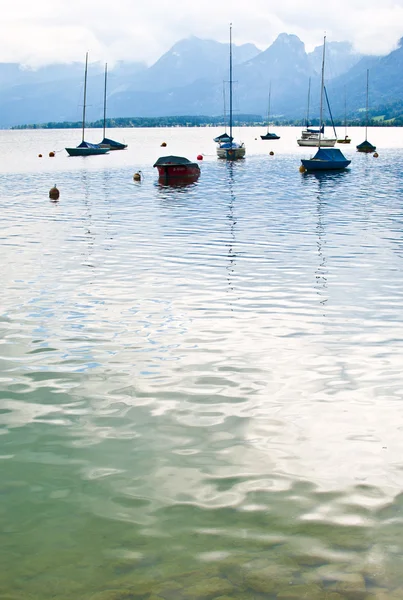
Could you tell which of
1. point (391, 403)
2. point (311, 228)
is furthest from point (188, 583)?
point (311, 228)

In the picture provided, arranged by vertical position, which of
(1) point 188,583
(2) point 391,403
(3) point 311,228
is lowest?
(1) point 188,583

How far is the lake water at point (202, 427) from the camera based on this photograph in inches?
294

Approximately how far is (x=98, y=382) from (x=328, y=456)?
15.5ft

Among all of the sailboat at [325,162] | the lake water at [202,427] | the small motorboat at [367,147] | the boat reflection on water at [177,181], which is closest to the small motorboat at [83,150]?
the small motorboat at [367,147]

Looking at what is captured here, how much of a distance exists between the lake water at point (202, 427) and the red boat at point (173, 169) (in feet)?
129

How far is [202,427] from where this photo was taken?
11.0 meters

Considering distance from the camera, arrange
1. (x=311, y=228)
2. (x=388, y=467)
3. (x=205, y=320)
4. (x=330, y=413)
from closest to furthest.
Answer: (x=388, y=467)
(x=330, y=413)
(x=205, y=320)
(x=311, y=228)

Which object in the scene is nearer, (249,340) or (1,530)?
(1,530)

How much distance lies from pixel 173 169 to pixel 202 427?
5548 cm

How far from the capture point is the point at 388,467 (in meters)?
9.59

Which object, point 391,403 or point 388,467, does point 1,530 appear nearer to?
point 388,467

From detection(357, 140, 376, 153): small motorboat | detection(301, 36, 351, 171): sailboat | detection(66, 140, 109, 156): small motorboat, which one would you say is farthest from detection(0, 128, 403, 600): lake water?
detection(357, 140, 376, 153): small motorboat

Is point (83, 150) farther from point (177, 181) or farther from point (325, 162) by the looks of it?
point (177, 181)

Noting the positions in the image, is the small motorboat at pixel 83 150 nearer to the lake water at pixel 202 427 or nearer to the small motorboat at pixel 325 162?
the small motorboat at pixel 325 162
